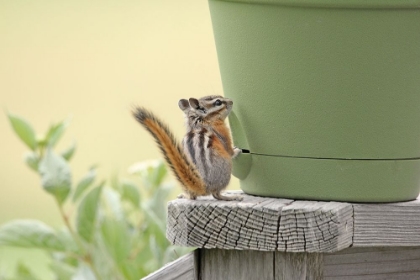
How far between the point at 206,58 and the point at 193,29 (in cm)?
102

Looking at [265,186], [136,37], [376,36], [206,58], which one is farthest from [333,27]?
[136,37]

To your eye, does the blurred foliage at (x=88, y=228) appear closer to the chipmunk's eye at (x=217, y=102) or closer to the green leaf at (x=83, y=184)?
the green leaf at (x=83, y=184)

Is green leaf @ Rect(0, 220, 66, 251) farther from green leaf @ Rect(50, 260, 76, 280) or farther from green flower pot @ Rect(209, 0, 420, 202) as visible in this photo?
green flower pot @ Rect(209, 0, 420, 202)

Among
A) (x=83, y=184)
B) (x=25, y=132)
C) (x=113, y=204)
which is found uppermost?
(x=25, y=132)

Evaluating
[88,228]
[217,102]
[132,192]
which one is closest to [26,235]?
[88,228]

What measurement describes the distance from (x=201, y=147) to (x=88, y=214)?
394mm

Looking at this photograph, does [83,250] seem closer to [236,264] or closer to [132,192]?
[132,192]

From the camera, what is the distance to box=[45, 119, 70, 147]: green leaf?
6.27 feet

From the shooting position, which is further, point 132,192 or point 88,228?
point 132,192

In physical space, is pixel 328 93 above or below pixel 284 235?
above

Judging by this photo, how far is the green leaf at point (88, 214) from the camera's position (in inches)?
68.2

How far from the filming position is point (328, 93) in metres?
1.39

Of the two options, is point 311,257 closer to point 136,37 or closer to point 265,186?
point 265,186

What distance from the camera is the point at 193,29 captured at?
8.31 m
